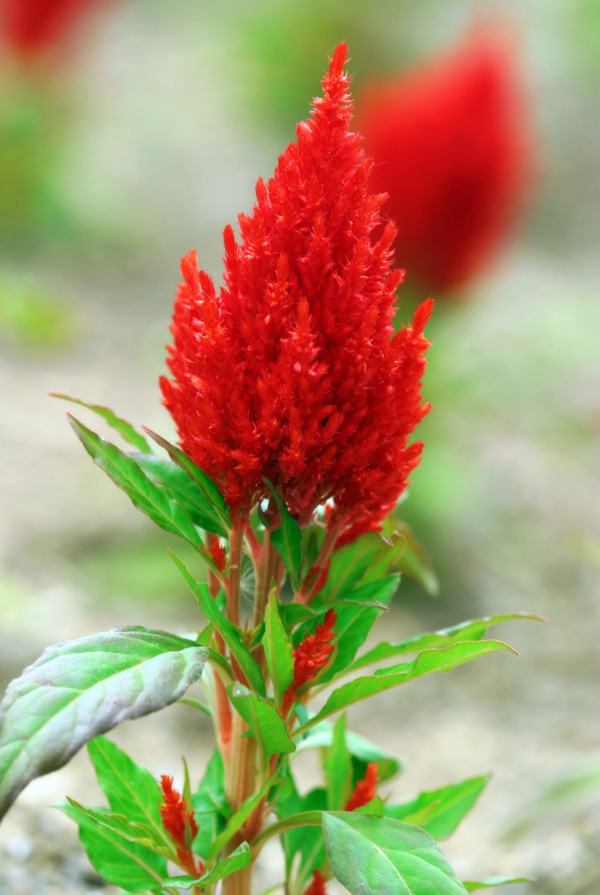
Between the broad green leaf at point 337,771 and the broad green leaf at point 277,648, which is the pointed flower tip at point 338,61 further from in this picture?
the broad green leaf at point 337,771

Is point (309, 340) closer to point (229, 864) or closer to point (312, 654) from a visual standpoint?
point (312, 654)

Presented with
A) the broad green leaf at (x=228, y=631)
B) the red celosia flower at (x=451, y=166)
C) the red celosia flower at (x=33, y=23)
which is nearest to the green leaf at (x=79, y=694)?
the broad green leaf at (x=228, y=631)

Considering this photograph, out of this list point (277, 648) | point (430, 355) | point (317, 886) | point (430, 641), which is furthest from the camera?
point (430, 355)

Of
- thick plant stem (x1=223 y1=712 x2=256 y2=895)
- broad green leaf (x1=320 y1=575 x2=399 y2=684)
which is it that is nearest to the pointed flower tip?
broad green leaf (x1=320 y1=575 x2=399 y2=684)

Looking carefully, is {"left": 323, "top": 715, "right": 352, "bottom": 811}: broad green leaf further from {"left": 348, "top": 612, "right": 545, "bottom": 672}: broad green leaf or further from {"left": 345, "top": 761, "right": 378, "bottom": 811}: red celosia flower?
{"left": 348, "top": 612, "right": 545, "bottom": 672}: broad green leaf

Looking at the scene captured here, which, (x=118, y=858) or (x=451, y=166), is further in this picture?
(x=451, y=166)

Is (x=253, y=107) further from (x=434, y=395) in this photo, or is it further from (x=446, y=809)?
(x=446, y=809)

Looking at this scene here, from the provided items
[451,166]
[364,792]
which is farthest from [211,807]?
[451,166]
